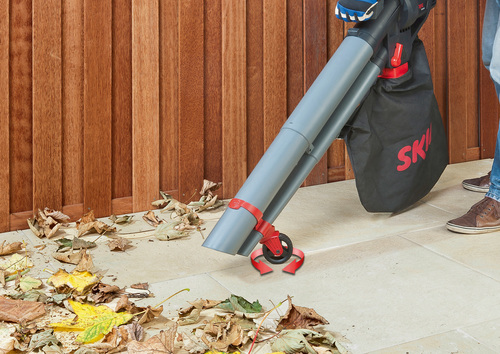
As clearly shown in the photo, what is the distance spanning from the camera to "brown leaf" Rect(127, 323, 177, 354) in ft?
6.15

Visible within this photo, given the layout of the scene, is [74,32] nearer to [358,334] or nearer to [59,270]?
[59,270]

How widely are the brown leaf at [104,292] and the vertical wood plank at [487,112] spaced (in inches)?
85.8

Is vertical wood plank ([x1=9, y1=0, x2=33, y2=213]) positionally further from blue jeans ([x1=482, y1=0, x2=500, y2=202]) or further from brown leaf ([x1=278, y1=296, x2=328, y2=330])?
blue jeans ([x1=482, y1=0, x2=500, y2=202])

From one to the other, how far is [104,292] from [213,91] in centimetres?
115

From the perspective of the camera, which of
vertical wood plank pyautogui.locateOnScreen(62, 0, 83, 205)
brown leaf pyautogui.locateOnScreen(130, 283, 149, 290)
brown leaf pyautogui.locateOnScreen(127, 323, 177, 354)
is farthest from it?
vertical wood plank pyautogui.locateOnScreen(62, 0, 83, 205)

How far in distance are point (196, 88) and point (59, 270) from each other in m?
1.02

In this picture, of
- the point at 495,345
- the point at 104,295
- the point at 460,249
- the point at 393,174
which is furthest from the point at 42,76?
the point at 495,345

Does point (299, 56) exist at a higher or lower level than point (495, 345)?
higher

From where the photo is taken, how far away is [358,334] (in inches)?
78.7

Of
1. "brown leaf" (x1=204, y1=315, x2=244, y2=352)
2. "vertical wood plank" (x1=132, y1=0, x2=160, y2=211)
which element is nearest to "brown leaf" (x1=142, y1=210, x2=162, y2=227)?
"vertical wood plank" (x1=132, y1=0, x2=160, y2=211)

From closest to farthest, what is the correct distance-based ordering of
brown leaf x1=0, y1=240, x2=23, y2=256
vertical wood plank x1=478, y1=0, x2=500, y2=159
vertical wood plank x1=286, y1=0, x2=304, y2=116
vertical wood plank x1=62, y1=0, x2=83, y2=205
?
brown leaf x1=0, y1=240, x2=23, y2=256 → vertical wood plank x1=62, y1=0, x2=83, y2=205 → vertical wood plank x1=286, y1=0, x2=304, y2=116 → vertical wood plank x1=478, y1=0, x2=500, y2=159

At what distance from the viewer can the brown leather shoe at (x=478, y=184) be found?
323cm

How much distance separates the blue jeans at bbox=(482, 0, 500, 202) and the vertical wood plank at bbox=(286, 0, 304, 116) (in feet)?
2.49

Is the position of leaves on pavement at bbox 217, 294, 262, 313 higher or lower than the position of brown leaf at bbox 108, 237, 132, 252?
lower
